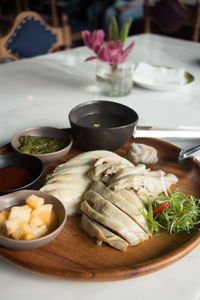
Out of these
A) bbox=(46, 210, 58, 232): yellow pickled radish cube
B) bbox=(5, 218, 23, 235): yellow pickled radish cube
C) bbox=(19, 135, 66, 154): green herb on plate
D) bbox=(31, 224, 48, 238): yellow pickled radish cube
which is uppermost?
bbox=(5, 218, 23, 235): yellow pickled radish cube

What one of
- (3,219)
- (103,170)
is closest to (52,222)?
(3,219)

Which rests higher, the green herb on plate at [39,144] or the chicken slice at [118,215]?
the chicken slice at [118,215]

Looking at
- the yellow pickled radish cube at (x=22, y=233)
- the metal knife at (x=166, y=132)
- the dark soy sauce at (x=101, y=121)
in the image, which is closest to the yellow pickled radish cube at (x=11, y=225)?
the yellow pickled radish cube at (x=22, y=233)

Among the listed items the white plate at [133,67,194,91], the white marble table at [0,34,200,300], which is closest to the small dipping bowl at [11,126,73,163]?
the white marble table at [0,34,200,300]

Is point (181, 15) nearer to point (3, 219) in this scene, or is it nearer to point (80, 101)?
point (80, 101)

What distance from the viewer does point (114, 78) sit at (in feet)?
7.18

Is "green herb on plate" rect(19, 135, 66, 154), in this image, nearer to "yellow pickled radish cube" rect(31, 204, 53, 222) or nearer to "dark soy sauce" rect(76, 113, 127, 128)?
"dark soy sauce" rect(76, 113, 127, 128)

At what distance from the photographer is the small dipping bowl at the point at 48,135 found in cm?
148

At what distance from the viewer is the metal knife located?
1722mm

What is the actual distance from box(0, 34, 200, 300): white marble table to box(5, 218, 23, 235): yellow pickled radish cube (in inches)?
4.5

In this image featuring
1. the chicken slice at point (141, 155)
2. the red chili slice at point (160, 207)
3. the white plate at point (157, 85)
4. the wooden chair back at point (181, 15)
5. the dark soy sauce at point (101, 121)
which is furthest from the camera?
the wooden chair back at point (181, 15)

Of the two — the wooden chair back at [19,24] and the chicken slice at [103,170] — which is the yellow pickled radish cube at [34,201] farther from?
the wooden chair back at [19,24]

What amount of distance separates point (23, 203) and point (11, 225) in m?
0.17

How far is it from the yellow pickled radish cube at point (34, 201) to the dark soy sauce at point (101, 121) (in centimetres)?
63
